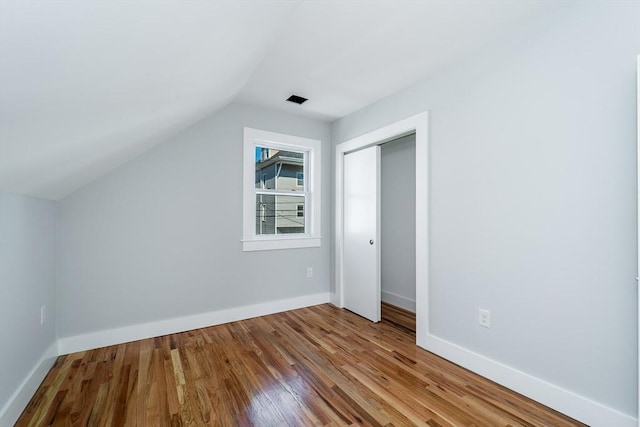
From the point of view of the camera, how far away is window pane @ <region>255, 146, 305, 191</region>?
347cm

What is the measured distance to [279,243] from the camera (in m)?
3.45

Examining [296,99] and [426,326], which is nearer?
[426,326]

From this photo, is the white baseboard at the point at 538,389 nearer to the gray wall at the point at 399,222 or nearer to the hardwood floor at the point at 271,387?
the hardwood floor at the point at 271,387

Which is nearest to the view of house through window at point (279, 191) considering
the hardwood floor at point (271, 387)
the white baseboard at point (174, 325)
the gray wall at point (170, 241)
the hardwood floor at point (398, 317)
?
the gray wall at point (170, 241)

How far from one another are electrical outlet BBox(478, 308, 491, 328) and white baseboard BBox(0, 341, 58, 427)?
2844mm

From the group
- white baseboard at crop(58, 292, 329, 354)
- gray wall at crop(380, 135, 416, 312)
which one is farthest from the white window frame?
gray wall at crop(380, 135, 416, 312)

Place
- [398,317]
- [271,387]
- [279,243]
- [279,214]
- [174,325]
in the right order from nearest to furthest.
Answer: [271,387]
[174,325]
[398,317]
[279,243]
[279,214]

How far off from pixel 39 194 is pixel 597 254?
339cm

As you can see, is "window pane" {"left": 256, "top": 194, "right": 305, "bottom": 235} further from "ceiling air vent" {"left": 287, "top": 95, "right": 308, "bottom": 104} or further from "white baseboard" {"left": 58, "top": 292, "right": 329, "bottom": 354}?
"ceiling air vent" {"left": 287, "top": 95, "right": 308, "bottom": 104}

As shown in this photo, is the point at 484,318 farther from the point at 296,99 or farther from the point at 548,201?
the point at 296,99

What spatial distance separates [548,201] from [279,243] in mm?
2519

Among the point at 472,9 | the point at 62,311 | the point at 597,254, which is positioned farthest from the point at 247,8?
the point at 62,311

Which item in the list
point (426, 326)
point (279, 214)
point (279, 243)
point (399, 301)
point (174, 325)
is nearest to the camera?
point (426, 326)

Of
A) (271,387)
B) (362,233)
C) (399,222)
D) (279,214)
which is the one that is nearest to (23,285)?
(271,387)
